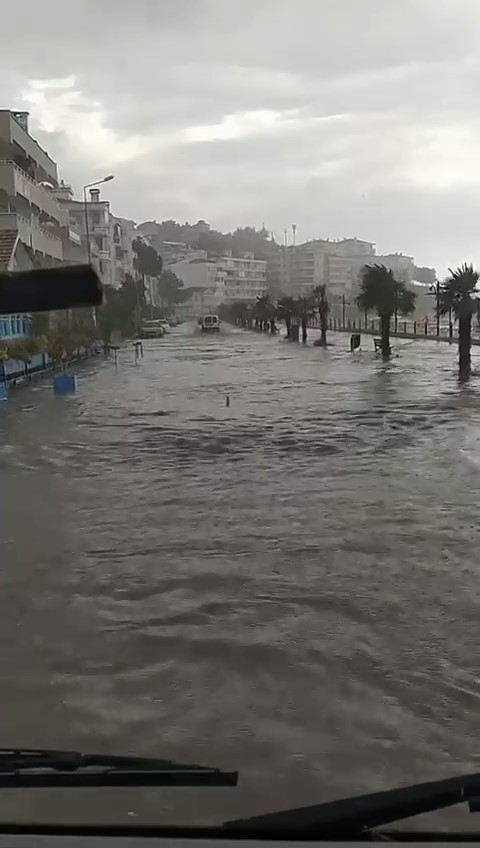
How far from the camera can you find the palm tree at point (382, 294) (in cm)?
2700

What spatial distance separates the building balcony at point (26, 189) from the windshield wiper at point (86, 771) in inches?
734

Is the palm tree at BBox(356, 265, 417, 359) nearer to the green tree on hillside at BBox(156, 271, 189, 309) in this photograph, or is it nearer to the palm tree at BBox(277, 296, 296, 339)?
the palm tree at BBox(277, 296, 296, 339)

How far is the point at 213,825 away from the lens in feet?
Answer: 5.73

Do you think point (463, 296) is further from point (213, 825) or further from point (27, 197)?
point (213, 825)

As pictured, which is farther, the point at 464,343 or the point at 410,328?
the point at 410,328

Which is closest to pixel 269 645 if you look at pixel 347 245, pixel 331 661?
pixel 331 661

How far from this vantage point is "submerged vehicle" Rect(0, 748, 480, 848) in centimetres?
158

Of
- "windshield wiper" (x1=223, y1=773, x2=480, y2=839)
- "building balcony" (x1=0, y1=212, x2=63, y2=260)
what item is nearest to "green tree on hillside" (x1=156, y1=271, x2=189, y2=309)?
"building balcony" (x1=0, y1=212, x2=63, y2=260)

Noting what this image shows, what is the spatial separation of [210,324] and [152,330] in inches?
675

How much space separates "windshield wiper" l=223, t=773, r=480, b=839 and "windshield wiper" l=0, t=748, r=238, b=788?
8.3 inches

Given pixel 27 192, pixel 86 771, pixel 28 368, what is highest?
Answer: pixel 27 192

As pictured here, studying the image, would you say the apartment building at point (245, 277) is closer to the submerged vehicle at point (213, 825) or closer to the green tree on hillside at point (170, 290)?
the green tree on hillside at point (170, 290)

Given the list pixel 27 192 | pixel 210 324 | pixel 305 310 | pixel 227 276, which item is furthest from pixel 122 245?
pixel 227 276

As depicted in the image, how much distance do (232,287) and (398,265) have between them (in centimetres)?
2840
